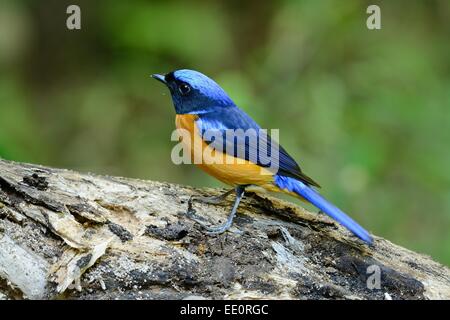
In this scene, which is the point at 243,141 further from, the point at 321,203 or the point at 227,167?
the point at 321,203

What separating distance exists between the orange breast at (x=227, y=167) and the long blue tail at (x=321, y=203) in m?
0.12

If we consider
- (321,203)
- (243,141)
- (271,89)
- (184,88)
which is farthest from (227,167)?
(271,89)

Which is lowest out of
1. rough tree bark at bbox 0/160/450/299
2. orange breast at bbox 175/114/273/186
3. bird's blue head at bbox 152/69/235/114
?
rough tree bark at bbox 0/160/450/299

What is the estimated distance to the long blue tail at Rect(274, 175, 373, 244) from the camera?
4.47m

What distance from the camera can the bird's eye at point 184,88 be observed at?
530 cm

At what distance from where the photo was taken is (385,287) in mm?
4219

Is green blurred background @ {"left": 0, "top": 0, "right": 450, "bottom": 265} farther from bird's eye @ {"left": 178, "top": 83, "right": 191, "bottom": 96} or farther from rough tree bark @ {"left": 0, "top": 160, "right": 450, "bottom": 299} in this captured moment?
rough tree bark @ {"left": 0, "top": 160, "right": 450, "bottom": 299}

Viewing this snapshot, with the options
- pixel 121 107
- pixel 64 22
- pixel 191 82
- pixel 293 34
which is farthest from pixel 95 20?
pixel 191 82

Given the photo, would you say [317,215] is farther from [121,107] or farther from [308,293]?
[121,107]

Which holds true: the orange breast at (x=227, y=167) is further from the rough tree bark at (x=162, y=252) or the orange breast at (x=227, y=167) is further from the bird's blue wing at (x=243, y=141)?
the rough tree bark at (x=162, y=252)

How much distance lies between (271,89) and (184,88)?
2.10m

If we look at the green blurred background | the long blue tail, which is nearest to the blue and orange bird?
the long blue tail

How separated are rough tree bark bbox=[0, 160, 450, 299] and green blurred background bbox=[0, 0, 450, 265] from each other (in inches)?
68.6

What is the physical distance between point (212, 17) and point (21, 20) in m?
2.34
